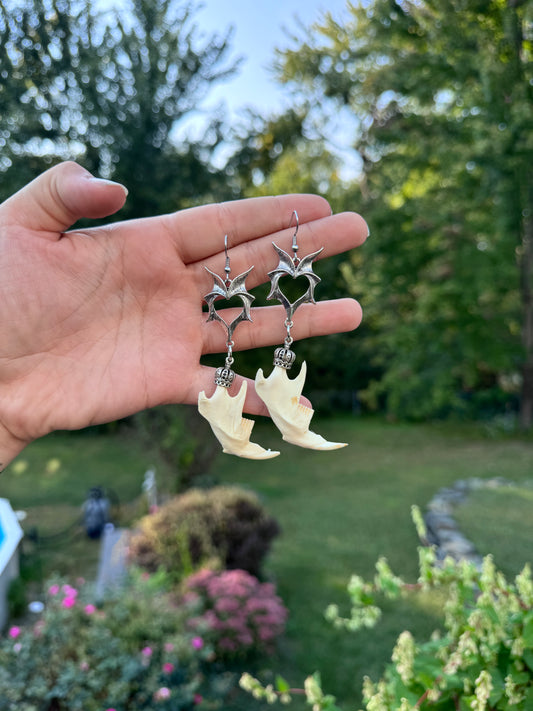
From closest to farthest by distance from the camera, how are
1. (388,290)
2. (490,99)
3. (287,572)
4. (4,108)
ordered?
(4,108) → (287,572) → (490,99) → (388,290)

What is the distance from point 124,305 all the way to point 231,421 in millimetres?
466

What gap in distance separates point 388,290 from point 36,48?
10633mm

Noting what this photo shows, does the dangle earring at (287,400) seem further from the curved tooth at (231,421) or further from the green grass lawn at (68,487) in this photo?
A: the green grass lawn at (68,487)

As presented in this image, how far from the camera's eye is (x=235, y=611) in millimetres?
4324

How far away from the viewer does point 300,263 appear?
1480 mm

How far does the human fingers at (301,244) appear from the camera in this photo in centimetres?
152

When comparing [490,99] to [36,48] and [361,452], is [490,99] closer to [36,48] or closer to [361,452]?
[361,452]

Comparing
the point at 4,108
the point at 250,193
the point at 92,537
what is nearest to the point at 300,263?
the point at 4,108

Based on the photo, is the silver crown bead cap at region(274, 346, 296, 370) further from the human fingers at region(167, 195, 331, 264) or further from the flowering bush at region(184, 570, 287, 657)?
the flowering bush at region(184, 570, 287, 657)

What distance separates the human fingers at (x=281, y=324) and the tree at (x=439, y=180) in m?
9.59

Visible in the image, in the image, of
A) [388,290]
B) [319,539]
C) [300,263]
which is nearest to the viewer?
[300,263]

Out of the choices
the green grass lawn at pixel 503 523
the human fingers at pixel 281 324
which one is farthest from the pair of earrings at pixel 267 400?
the green grass lawn at pixel 503 523

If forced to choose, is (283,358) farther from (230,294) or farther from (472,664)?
(472,664)

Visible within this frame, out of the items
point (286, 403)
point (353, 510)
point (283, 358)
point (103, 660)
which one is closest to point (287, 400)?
point (286, 403)
